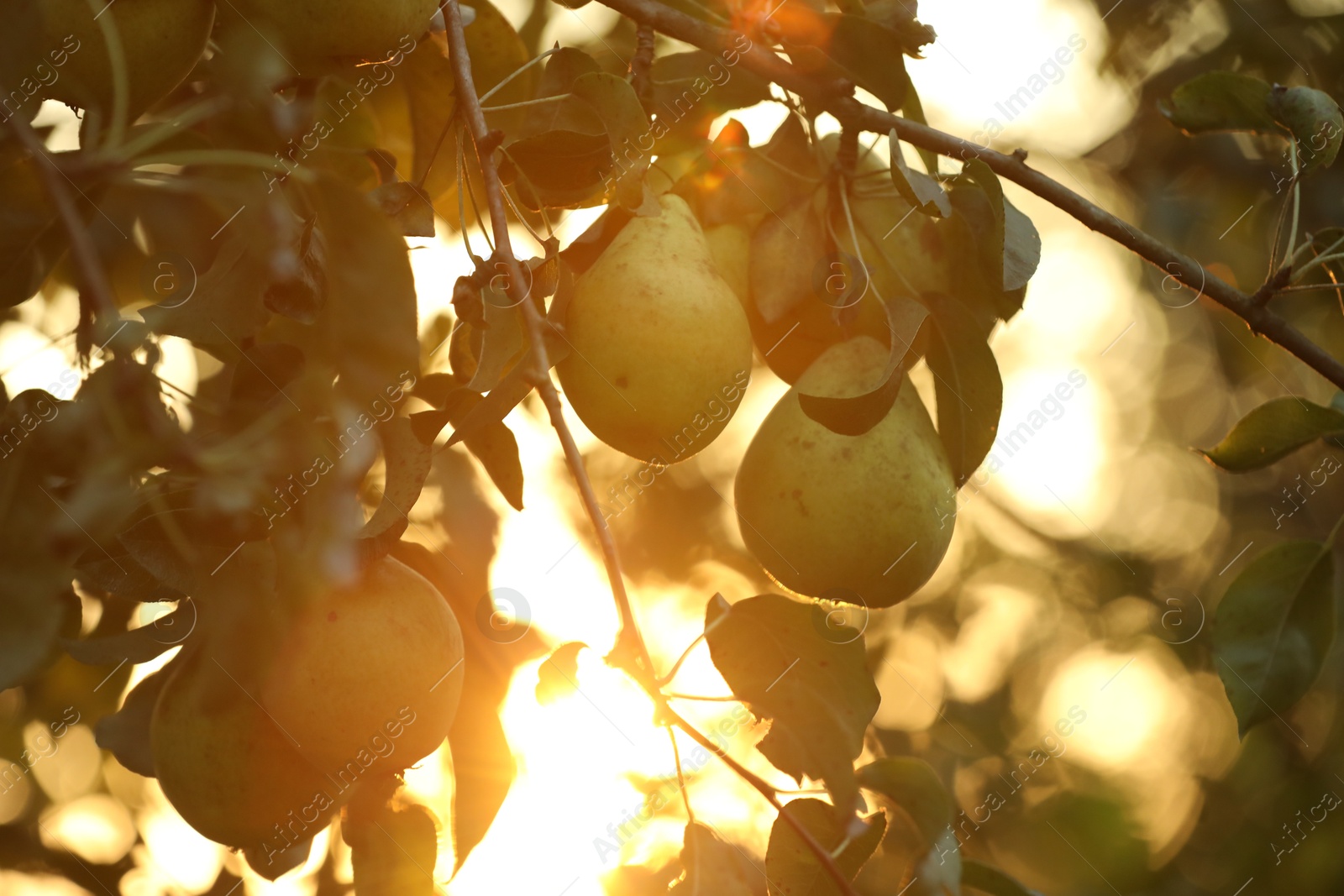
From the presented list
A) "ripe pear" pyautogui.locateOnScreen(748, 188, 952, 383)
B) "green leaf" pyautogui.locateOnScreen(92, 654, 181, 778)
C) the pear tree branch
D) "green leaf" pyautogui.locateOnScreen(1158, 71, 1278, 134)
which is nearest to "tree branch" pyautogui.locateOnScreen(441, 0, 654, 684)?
the pear tree branch

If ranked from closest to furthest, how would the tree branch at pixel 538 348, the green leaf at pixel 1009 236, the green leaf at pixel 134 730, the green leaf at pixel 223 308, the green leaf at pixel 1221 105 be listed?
1. the tree branch at pixel 538 348
2. the green leaf at pixel 223 308
3. the green leaf at pixel 1009 236
4. the green leaf at pixel 134 730
5. the green leaf at pixel 1221 105

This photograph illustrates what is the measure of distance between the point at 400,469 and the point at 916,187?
530 mm

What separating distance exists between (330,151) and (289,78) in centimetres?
23

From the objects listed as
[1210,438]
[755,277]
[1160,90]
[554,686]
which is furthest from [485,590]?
[1210,438]

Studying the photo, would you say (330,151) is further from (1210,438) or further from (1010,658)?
(1010,658)

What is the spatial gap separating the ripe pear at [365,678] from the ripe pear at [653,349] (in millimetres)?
252

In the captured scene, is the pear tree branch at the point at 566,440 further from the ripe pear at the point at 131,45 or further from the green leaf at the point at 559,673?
the ripe pear at the point at 131,45

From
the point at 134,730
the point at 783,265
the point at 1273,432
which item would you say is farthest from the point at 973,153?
the point at 134,730

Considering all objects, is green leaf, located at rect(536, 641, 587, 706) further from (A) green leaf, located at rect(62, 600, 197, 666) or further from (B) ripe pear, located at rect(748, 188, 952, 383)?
(B) ripe pear, located at rect(748, 188, 952, 383)

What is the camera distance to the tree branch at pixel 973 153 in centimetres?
107

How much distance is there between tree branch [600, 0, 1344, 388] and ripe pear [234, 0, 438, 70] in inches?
9.8

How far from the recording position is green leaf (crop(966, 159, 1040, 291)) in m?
0.99

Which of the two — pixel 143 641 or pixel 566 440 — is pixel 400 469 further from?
pixel 143 641

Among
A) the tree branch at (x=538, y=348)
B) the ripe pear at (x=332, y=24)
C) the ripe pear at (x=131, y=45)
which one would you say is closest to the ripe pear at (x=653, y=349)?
the tree branch at (x=538, y=348)
